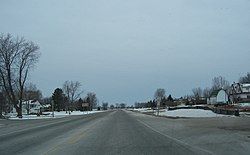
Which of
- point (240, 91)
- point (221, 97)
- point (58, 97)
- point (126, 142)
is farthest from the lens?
point (240, 91)

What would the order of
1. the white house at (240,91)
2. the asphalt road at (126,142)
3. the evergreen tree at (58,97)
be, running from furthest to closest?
the white house at (240,91) → the evergreen tree at (58,97) → the asphalt road at (126,142)

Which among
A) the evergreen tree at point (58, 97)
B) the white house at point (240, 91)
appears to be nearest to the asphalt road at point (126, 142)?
the evergreen tree at point (58, 97)

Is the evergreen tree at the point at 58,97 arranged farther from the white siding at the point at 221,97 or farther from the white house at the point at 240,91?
the white house at the point at 240,91

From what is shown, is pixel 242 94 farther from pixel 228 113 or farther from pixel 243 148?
pixel 243 148

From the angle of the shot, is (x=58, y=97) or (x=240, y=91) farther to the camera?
(x=240, y=91)

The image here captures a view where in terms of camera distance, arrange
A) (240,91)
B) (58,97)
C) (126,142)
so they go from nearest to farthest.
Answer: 1. (126,142)
2. (58,97)
3. (240,91)

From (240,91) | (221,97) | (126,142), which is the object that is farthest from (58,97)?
(126,142)

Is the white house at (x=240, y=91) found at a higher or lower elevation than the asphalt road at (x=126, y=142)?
higher

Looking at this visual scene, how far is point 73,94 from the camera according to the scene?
146125mm

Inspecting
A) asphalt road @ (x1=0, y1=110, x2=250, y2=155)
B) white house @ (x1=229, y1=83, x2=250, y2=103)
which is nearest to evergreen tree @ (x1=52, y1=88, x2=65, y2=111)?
white house @ (x1=229, y1=83, x2=250, y2=103)

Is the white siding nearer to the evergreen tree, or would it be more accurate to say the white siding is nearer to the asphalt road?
the evergreen tree

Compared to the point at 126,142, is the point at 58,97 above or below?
above

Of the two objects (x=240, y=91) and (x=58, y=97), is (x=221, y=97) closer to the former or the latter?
(x=240, y=91)

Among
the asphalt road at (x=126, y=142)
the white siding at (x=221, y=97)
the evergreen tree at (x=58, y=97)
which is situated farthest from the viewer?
the evergreen tree at (x=58, y=97)
